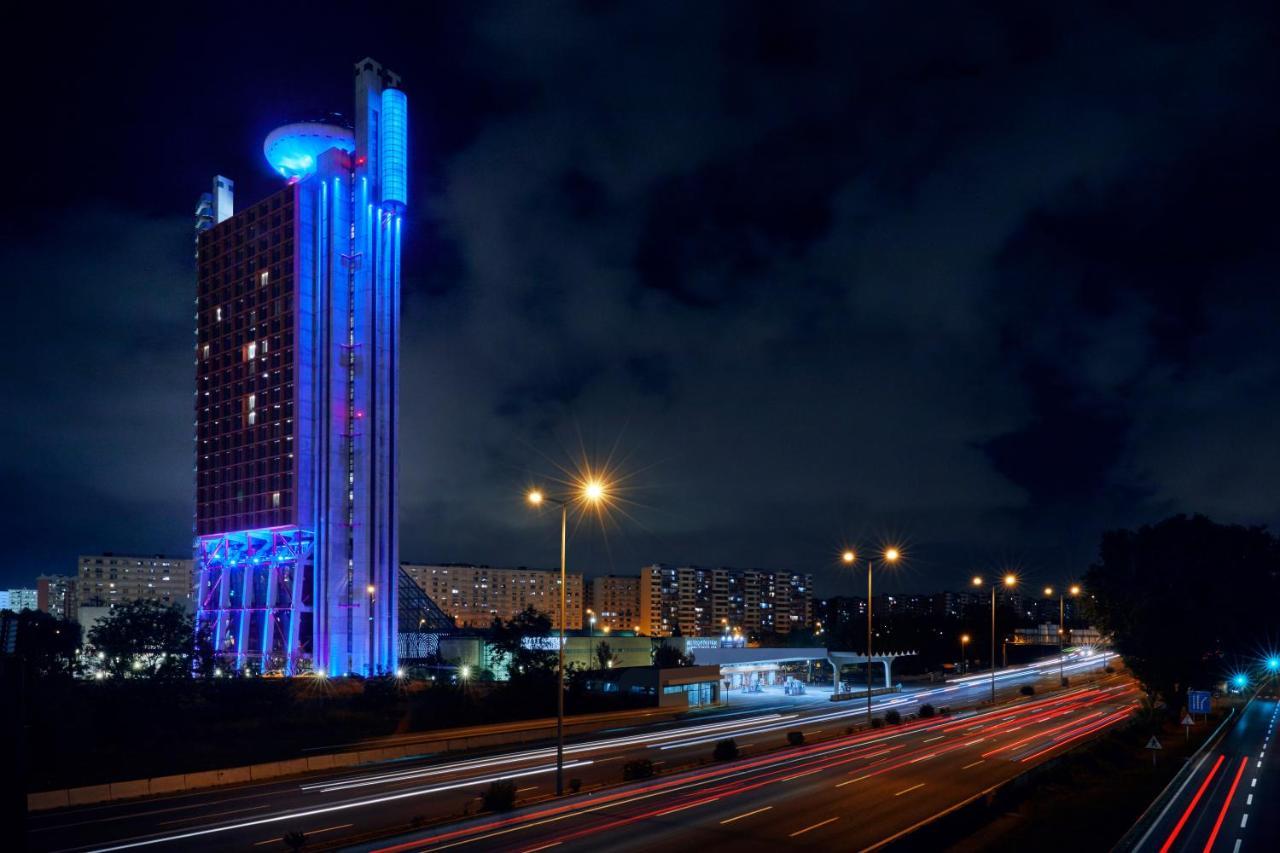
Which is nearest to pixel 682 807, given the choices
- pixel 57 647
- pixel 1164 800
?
pixel 1164 800

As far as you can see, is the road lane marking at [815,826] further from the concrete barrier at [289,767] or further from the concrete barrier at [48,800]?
the concrete barrier at [48,800]

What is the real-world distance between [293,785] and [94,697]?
94.3 feet

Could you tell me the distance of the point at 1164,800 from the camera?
89.6 ft

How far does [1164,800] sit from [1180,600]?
36210mm

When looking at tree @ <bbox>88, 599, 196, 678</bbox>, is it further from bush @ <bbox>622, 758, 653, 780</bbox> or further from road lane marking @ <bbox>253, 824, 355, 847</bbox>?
road lane marking @ <bbox>253, 824, 355, 847</bbox>


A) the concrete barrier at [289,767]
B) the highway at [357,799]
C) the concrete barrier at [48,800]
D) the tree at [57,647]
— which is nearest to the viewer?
the highway at [357,799]

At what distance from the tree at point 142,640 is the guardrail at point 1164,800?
66964 mm

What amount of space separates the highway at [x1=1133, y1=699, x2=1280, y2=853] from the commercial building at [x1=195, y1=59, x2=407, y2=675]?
74092 mm

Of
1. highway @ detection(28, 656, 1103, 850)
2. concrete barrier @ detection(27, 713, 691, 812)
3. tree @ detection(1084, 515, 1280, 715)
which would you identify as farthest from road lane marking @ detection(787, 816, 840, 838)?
tree @ detection(1084, 515, 1280, 715)

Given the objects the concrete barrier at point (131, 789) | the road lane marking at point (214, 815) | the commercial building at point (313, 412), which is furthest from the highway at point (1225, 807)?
the commercial building at point (313, 412)

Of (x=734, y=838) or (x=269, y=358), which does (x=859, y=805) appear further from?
(x=269, y=358)

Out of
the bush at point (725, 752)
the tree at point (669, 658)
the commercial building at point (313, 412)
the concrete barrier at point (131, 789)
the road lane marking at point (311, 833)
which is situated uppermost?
the commercial building at point (313, 412)

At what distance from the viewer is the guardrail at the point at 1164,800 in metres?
20.4

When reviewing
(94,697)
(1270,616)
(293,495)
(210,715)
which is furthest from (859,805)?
(293,495)
